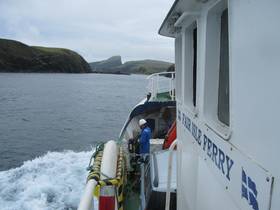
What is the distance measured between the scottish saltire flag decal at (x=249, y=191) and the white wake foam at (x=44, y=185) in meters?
9.70

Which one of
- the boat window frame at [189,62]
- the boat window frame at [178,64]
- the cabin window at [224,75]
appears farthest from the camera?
the boat window frame at [178,64]

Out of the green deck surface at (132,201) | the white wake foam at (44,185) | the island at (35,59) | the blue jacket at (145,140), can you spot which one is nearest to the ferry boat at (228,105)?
the green deck surface at (132,201)

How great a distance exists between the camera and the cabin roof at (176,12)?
3.21 meters

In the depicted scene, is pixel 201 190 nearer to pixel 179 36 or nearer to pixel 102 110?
pixel 179 36

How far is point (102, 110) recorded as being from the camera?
141ft

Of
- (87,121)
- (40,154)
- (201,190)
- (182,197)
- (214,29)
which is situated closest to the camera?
(214,29)

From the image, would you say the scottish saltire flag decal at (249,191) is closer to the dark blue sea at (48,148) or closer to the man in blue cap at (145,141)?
the man in blue cap at (145,141)

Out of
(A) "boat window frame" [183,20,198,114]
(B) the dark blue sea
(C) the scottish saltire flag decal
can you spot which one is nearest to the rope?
(A) "boat window frame" [183,20,198,114]

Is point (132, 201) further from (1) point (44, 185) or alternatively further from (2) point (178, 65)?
(1) point (44, 185)

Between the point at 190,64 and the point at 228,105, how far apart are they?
1374mm

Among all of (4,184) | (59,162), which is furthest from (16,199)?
(59,162)

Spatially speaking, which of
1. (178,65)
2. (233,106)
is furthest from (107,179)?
(233,106)

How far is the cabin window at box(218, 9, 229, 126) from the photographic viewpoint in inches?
112

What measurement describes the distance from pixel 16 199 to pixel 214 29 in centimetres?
1038
